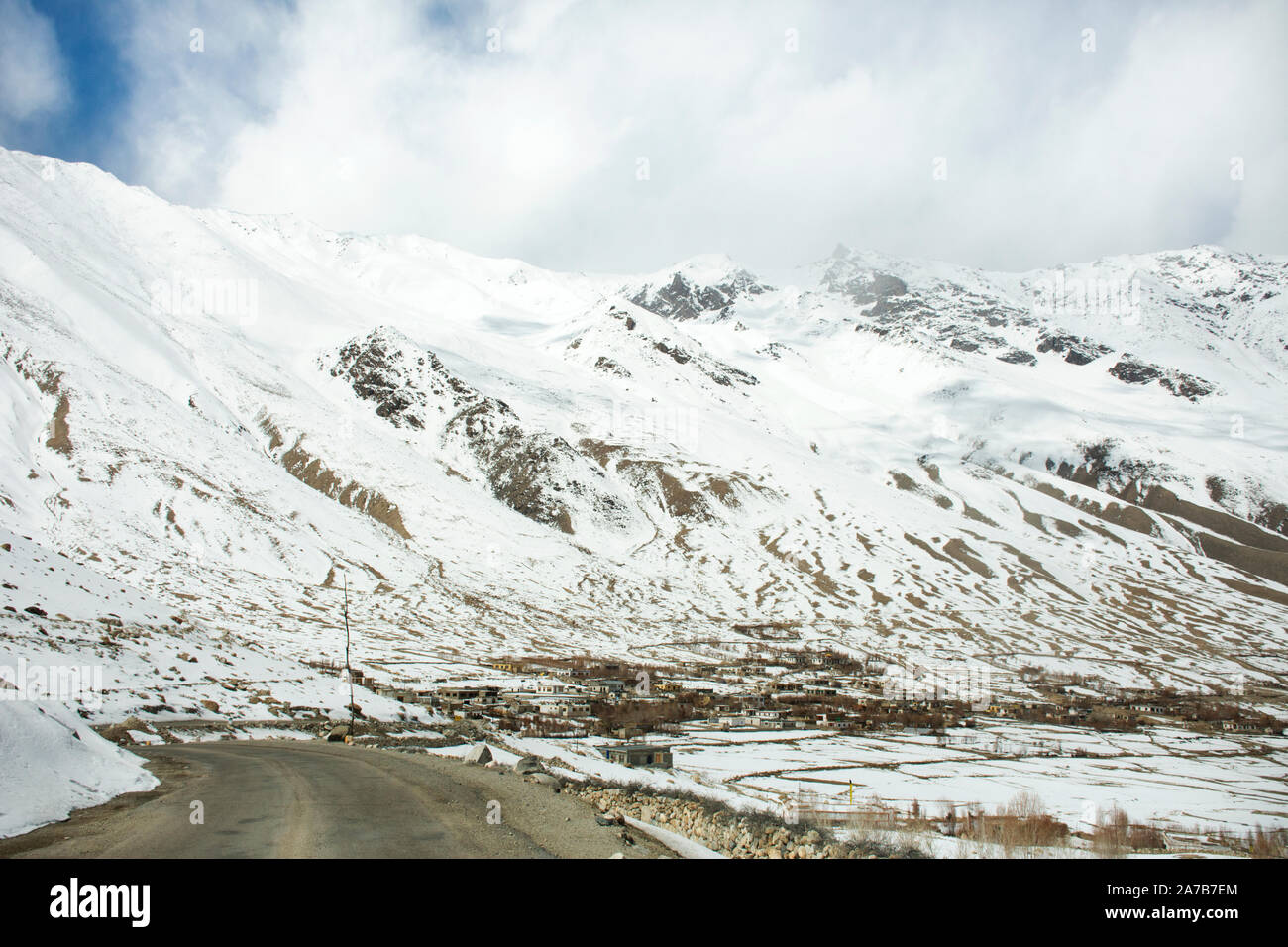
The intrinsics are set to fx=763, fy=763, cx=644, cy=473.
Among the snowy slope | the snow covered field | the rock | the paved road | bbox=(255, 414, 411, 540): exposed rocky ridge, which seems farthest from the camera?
bbox=(255, 414, 411, 540): exposed rocky ridge

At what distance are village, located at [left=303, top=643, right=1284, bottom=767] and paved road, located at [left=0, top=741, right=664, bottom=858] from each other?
883 inches

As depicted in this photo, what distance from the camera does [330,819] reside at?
13.4m

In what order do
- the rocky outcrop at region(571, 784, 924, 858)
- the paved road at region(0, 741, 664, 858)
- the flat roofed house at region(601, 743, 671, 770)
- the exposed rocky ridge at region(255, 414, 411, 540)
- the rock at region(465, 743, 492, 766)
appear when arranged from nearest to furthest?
the paved road at region(0, 741, 664, 858) → the rocky outcrop at region(571, 784, 924, 858) → the rock at region(465, 743, 492, 766) → the flat roofed house at region(601, 743, 671, 770) → the exposed rocky ridge at region(255, 414, 411, 540)

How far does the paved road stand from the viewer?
11176 mm

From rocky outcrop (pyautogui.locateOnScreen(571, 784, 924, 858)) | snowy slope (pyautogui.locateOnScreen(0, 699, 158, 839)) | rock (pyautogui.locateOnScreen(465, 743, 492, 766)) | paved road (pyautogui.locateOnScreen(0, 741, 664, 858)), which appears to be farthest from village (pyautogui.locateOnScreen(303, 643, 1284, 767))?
snowy slope (pyautogui.locateOnScreen(0, 699, 158, 839))

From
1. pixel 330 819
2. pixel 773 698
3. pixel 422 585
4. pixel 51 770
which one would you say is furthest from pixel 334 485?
pixel 330 819

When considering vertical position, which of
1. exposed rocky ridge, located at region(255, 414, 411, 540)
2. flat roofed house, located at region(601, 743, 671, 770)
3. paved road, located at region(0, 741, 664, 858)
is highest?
exposed rocky ridge, located at region(255, 414, 411, 540)

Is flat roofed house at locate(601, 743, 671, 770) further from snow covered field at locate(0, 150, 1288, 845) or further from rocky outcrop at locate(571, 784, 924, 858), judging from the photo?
rocky outcrop at locate(571, 784, 924, 858)

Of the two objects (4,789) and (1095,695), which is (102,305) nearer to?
(4,789)

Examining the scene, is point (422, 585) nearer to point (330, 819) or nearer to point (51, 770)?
point (51, 770)

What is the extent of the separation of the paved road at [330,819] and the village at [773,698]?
73.6ft

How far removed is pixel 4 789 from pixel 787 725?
230 feet
